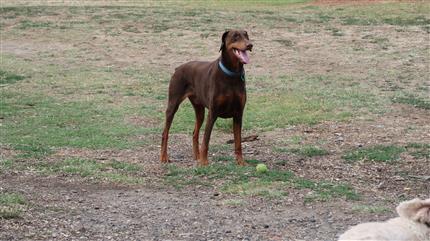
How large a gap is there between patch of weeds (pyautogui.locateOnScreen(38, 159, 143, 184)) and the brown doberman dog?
0.55 metres

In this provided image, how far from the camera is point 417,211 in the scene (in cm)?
348

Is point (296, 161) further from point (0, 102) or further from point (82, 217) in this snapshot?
point (0, 102)

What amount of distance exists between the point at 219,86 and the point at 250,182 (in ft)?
3.58

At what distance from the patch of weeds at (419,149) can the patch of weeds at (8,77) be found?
825 centimetres

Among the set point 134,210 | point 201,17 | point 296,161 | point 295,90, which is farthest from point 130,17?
point 134,210

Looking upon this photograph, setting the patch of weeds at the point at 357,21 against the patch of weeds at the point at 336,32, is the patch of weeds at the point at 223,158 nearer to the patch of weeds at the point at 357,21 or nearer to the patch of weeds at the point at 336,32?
the patch of weeds at the point at 336,32

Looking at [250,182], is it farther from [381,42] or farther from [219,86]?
[381,42]

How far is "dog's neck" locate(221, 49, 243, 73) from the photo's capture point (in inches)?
319

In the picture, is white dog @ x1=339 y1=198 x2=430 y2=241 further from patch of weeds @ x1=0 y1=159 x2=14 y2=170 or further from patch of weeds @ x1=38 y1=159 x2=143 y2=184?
patch of weeds @ x1=0 y1=159 x2=14 y2=170

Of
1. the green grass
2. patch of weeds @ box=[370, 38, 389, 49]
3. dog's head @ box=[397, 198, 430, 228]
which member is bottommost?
patch of weeds @ box=[370, 38, 389, 49]

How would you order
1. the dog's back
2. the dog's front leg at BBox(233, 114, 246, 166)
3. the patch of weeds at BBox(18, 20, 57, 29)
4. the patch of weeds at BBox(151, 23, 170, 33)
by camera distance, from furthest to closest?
the patch of weeds at BBox(18, 20, 57, 29) → the patch of weeds at BBox(151, 23, 170, 33) → the dog's front leg at BBox(233, 114, 246, 166) → the dog's back

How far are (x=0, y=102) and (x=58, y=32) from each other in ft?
31.3

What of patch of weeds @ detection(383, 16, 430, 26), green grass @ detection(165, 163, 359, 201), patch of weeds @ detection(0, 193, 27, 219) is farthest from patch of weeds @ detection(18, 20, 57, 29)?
patch of weeds @ detection(0, 193, 27, 219)

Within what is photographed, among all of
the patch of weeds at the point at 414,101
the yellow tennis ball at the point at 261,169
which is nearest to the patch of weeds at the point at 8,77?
the patch of weeds at the point at 414,101
